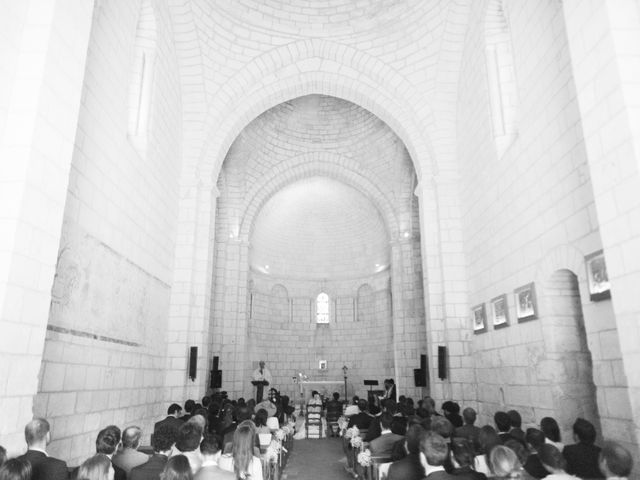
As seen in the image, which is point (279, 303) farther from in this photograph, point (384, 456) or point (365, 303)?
point (384, 456)

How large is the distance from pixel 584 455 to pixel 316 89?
35.9ft

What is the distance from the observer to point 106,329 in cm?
762

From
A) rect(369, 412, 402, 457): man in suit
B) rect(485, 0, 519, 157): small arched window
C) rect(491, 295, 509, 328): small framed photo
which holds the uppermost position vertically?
rect(485, 0, 519, 157): small arched window

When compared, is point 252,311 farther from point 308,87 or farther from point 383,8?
point 383,8

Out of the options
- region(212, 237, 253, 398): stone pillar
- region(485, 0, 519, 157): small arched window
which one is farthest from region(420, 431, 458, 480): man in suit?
region(212, 237, 253, 398): stone pillar

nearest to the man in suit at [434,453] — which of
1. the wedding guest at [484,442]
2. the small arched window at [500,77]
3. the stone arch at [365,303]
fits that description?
the wedding guest at [484,442]

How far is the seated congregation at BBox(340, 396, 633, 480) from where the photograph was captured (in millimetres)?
3373

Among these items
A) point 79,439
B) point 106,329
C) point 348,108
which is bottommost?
point 79,439

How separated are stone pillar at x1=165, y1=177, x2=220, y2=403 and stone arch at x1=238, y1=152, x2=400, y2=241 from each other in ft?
19.9

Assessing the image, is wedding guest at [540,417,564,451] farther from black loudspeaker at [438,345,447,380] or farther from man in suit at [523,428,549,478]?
black loudspeaker at [438,345,447,380]

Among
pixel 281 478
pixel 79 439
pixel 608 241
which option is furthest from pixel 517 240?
pixel 79 439

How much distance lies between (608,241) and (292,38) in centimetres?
997

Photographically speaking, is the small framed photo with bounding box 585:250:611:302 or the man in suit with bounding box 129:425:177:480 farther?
the small framed photo with bounding box 585:250:611:302

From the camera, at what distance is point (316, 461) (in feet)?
31.5
